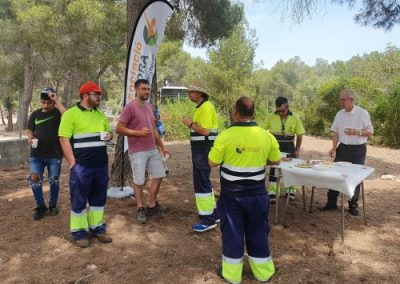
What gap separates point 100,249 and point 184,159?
6538 mm

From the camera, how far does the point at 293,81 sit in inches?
4205

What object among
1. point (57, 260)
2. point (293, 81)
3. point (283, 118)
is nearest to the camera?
point (57, 260)

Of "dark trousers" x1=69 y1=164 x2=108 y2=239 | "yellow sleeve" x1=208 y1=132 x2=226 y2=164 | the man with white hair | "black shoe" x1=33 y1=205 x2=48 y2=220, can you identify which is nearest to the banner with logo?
"dark trousers" x1=69 y1=164 x2=108 y2=239

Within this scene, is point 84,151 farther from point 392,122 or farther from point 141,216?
point 392,122

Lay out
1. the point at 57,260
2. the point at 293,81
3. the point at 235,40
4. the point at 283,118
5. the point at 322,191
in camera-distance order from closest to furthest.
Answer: the point at 57,260 < the point at 283,118 < the point at 322,191 < the point at 235,40 < the point at 293,81

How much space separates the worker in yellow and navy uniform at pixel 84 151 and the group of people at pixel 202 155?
0.4 inches

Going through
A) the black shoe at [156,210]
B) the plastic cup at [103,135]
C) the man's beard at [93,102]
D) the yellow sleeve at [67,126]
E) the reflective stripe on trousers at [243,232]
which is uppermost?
the man's beard at [93,102]

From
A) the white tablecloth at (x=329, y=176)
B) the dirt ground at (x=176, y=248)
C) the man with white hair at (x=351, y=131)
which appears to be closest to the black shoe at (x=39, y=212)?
the dirt ground at (x=176, y=248)

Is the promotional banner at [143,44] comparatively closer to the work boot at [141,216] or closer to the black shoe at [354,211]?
the work boot at [141,216]

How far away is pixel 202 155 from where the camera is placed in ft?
15.7

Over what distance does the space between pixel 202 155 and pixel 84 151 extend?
55.9 inches

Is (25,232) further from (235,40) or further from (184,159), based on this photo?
(235,40)

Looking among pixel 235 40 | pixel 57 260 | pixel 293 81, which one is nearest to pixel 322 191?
pixel 57 260

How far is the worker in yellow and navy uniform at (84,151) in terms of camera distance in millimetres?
4125
